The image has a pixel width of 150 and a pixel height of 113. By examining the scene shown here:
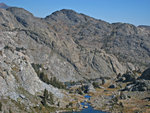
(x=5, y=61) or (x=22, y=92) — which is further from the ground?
(x=5, y=61)

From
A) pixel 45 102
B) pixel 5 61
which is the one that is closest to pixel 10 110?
pixel 45 102

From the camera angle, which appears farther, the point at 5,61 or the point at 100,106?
the point at 100,106

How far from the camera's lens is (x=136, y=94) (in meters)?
153

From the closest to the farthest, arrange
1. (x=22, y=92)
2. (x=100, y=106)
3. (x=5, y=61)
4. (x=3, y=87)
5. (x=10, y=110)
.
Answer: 1. (x=10, y=110)
2. (x=3, y=87)
3. (x=22, y=92)
4. (x=5, y=61)
5. (x=100, y=106)

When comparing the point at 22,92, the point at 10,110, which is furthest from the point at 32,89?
the point at 10,110

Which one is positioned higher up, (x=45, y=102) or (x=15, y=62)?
(x=15, y=62)

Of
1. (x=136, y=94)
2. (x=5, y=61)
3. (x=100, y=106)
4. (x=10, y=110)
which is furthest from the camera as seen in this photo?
(x=136, y=94)

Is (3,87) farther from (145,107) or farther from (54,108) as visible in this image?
(145,107)

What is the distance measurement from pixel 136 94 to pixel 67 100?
4686cm

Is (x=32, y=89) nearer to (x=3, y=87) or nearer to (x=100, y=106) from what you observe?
(x=3, y=87)

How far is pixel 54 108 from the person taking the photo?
4461 inches

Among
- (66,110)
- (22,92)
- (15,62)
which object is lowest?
(66,110)

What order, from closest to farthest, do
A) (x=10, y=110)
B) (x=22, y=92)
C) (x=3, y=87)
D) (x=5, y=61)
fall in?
1. (x=10, y=110)
2. (x=3, y=87)
3. (x=22, y=92)
4. (x=5, y=61)

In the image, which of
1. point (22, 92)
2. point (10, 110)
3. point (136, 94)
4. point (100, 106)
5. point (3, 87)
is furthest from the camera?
point (136, 94)
